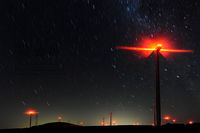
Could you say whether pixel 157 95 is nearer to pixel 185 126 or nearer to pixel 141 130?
pixel 185 126

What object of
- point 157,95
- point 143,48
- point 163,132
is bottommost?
point 163,132

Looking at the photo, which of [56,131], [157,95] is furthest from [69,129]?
[157,95]

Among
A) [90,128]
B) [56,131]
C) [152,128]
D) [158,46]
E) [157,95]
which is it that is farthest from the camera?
[158,46]

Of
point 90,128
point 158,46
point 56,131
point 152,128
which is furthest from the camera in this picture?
point 158,46

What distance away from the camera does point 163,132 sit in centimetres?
674

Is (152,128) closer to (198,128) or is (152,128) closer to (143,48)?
(198,128)

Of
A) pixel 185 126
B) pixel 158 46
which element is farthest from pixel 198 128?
pixel 158 46

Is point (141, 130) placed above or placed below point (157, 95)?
below

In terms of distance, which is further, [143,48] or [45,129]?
[143,48]

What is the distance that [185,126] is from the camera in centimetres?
715

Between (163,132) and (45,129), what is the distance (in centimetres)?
359

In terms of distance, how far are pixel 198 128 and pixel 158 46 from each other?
9.16 metres

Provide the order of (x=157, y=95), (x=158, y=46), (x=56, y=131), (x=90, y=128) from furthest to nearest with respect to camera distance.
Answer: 1. (x=158, y=46)
2. (x=157, y=95)
3. (x=90, y=128)
4. (x=56, y=131)

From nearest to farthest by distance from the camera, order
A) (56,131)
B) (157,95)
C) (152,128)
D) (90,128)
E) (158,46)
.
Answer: (56,131)
(90,128)
(152,128)
(157,95)
(158,46)
